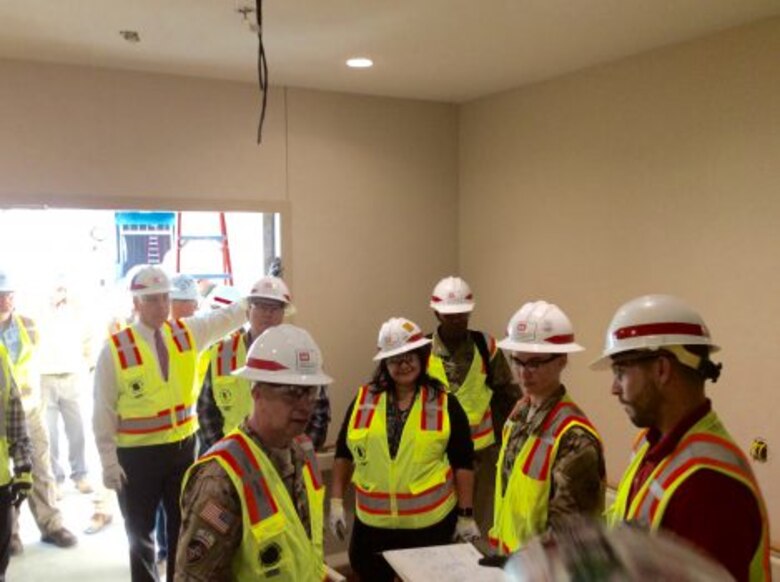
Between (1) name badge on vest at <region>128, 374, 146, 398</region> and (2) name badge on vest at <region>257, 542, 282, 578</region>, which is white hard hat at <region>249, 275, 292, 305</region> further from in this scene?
(2) name badge on vest at <region>257, 542, 282, 578</region>

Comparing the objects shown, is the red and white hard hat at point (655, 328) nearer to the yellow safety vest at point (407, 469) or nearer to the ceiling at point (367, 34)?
the yellow safety vest at point (407, 469)

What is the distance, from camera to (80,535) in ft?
14.4

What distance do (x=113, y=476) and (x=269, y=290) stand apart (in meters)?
1.05

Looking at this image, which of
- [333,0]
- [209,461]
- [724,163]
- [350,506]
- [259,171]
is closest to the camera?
[209,461]

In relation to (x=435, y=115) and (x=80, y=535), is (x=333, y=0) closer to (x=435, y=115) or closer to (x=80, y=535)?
(x=435, y=115)

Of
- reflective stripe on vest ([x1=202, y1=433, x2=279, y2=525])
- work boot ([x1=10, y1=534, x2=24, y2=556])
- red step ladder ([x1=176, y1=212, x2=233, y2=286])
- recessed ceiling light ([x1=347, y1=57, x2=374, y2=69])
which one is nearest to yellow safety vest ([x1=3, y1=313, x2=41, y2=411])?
work boot ([x1=10, y1=534, x2=24, y2=556])

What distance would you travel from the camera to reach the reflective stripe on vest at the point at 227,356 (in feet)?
10.7

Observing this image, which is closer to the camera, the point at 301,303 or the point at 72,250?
the point at 301,303

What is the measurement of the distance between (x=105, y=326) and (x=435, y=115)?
8.40ft

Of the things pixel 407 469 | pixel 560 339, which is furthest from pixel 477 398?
pixel 560 339

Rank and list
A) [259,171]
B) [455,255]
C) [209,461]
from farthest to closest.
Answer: [455,255] → [259,171] → [209,461]

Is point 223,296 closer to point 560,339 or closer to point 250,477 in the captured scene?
point 560,339

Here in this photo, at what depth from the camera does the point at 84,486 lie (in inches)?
196

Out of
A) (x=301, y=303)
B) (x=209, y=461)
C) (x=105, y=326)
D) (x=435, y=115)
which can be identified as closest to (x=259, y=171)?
(x=301, y=303)
